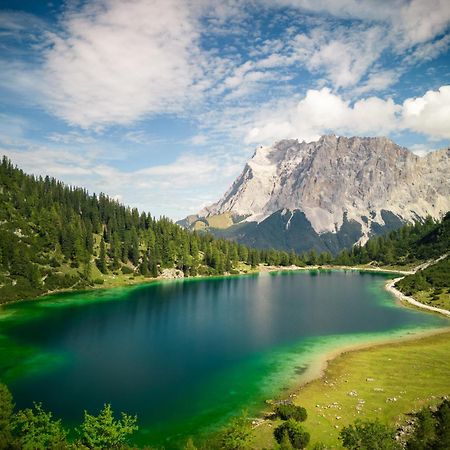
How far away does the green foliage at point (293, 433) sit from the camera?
39375 mm

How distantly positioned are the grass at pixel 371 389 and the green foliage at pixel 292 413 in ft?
2.95

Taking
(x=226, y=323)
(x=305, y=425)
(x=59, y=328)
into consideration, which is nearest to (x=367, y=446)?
(x=305, y=425)

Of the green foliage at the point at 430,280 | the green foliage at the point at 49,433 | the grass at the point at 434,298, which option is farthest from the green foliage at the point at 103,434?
the green foliage at the point at 430,280

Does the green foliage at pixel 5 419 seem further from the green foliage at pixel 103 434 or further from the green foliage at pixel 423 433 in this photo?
the green foliage at pixel 423 433

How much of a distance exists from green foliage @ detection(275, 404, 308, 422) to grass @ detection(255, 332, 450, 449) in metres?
0.90

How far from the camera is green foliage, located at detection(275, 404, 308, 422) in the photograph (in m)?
44.8

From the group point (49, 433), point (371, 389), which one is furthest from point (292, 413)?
point (49, 433)

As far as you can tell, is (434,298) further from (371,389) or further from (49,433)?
(49,433)

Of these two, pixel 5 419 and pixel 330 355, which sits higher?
pixel 5 419

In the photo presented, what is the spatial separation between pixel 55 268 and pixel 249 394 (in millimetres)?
131392

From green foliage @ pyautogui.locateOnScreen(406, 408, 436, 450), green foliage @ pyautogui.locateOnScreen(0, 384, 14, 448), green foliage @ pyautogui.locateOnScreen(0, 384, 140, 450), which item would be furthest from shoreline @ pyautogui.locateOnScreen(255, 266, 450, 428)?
green foliage @ pyautogui.locateOnScreen(0, 384, 14, 448)

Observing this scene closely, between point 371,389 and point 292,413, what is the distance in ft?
54.3

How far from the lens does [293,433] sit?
39938mm

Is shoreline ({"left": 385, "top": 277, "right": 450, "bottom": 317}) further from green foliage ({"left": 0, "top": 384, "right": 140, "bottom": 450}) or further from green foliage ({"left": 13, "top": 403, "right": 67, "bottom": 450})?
green foliage ({"left": 13, "top": 403, "right": 67, "bottom": 450})
